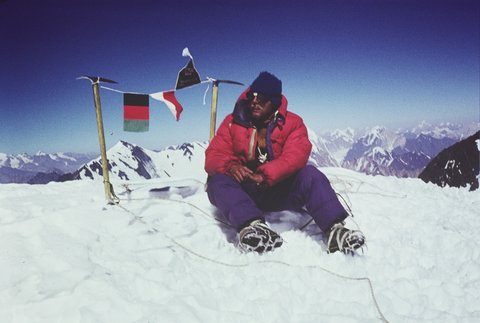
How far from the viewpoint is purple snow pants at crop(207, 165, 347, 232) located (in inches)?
139

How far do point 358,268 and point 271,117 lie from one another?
6.91ft

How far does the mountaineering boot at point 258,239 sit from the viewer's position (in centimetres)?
327

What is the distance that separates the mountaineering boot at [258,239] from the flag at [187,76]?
9.39 feet

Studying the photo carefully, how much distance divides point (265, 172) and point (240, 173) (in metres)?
0.31

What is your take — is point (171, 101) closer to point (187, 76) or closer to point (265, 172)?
point (187, 76)

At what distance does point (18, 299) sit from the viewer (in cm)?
219

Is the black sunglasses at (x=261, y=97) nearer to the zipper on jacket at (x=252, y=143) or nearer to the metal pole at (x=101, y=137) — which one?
the zipper on jacket at (x=252, y=143)

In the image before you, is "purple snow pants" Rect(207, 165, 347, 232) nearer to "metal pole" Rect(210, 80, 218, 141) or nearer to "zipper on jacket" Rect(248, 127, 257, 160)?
"zipper on jacket" Rect(248, 127, 257, 160)

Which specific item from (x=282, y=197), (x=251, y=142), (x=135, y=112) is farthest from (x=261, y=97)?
(x=135, y=112)

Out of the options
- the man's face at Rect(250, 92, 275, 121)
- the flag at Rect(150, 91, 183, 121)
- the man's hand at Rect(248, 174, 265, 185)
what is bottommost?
the man's hand at Rect(248, 174, 265, 185)

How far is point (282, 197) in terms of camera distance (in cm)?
421

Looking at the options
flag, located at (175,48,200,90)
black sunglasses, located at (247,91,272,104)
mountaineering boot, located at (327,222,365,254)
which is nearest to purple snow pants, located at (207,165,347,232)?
mountaineering boot, located at (327,222,365,254)

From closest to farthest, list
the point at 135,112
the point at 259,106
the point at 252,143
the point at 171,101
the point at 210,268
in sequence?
the point at 210,268 < the point at 252,143 < the point at 259,106 < the point at 135,112 < the point at 171,101

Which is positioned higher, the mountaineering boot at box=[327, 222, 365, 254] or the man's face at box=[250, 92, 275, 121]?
the man's face at box=[250, 92, 275, 121]
